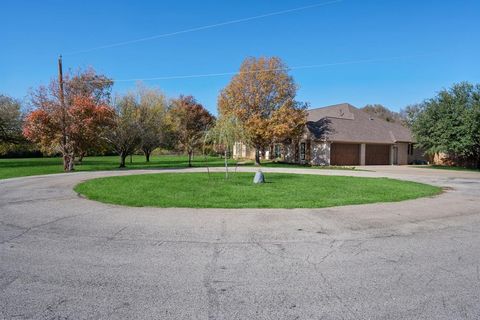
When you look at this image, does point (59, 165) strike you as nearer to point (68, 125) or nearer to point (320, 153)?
point (68, 125)

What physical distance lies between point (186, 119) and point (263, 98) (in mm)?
19774

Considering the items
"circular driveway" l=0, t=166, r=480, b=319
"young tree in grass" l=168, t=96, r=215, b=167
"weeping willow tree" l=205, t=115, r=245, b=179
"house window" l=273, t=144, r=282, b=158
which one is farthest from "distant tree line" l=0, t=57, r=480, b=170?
"circular driveway" l=0, t=166, r=480, b=319

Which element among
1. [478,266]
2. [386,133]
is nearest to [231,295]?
[478,266]

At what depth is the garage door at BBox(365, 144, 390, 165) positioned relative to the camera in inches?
1382

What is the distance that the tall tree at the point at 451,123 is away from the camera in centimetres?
2627

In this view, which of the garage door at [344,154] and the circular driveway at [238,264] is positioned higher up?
Result: the garage door at [344,154]

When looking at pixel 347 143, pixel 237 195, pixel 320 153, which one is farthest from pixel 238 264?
pixel 347 143

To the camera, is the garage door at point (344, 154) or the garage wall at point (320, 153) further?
the garage door at point (344, 154)

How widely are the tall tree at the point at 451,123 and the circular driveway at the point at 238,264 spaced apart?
22.3 meters

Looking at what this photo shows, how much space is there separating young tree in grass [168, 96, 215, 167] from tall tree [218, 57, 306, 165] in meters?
15.0

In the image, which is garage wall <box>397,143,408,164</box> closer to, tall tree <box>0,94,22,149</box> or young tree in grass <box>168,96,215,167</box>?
young tree in grass <box>168,96,215,167</box>

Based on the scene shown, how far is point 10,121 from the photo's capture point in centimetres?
3194

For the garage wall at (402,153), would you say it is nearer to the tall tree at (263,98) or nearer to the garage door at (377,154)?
the garage door at (377,154)

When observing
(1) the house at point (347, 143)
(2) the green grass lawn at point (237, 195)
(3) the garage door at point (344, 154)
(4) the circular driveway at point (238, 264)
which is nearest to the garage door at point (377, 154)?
(1) the house at point (347, 143)
